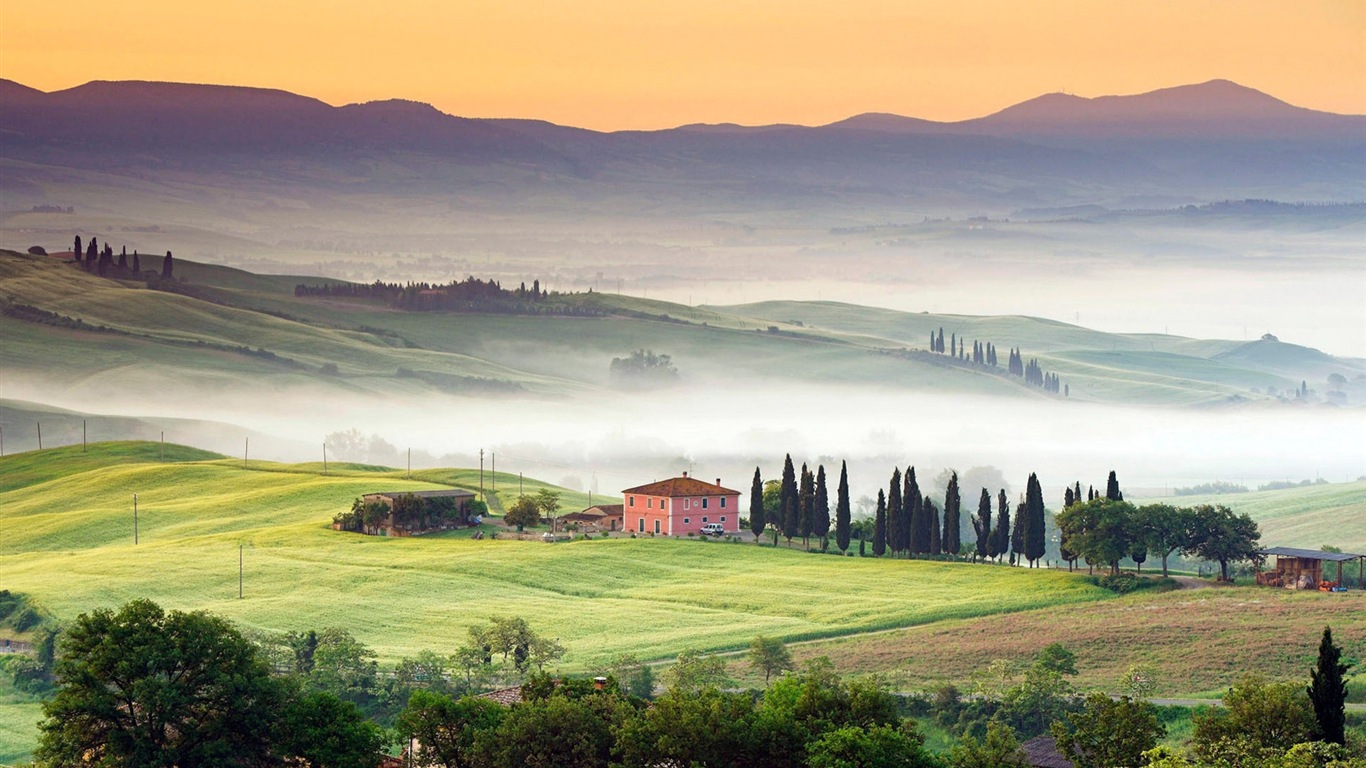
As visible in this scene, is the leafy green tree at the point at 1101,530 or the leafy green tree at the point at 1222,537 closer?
the leafy green tree at the point at 1222,537

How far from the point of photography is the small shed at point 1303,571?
12900 cm

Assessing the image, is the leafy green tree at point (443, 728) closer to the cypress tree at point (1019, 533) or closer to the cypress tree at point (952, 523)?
the cypress tree at point (1019, 533)

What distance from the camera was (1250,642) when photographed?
10981 cm

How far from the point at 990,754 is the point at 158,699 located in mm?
29979

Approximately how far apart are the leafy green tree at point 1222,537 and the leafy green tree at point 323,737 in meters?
75.9

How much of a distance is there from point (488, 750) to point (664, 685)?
110 feet

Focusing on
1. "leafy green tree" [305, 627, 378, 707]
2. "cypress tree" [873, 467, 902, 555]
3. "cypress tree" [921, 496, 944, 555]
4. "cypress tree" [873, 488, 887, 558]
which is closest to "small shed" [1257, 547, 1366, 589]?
"cypress tree" [921, 496, 944, 555]

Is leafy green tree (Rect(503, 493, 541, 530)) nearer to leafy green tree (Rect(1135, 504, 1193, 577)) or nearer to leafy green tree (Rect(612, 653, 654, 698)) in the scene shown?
leafy green tree (Rect(1135, 504, 1193, 577))

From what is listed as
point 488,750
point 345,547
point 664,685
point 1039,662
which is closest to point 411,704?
point 488,750

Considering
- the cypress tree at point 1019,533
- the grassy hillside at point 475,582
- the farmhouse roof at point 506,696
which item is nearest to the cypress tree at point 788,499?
the grassy hillside at point 475,582

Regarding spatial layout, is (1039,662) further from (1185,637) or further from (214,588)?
(214,588)

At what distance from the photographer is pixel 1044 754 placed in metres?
82.5

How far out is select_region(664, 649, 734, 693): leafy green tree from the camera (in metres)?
101

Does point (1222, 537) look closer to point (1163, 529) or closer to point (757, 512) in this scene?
point (1163, 529)
